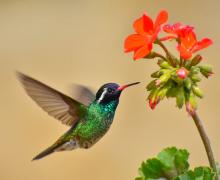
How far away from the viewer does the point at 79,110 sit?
9.58ft

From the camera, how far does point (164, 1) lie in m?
6.37

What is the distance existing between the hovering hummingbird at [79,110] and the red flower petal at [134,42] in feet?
2.03

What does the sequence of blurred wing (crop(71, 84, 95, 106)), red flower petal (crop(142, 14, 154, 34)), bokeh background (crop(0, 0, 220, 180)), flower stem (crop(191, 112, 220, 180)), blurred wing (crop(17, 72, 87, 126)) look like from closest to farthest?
1. flower stem (crop(191, 112, 220, 180))
2. red flower petal (crop(142, 14, 154, 34))
3. blurred wing (crop(17, 72, 87, 126))
4. blurred wing (crop(71, 84, 95, 106))
5. bokeh background (crop(0, 0, 220, 180))

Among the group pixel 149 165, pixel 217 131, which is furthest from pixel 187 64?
pixel 217 131

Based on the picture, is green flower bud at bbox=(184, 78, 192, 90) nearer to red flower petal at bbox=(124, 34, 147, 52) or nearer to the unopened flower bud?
the unopened flower bud

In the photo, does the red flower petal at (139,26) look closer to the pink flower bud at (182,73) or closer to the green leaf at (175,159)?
the pink flower bud at (182,73)

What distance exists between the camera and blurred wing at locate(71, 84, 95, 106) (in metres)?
2.98

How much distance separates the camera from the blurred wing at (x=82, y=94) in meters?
2.98

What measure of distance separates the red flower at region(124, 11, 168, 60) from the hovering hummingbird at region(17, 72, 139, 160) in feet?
2.03

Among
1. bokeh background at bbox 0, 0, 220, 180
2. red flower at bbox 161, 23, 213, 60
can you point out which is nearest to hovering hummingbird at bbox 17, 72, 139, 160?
red flower at bbox 161, 23, 213, 60

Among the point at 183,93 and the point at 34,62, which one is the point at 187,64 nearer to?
the point at 183,93

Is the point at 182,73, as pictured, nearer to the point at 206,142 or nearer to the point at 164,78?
the point at 164,78

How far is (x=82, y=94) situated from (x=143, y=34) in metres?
0.95

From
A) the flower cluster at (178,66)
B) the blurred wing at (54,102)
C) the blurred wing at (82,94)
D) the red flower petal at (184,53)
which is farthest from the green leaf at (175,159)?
the blurred wing at (82,94)
